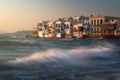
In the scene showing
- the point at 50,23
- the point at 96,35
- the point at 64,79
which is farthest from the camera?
the point at 50,23

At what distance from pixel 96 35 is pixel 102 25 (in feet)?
5.72

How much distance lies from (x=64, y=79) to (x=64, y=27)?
3744 centimetres

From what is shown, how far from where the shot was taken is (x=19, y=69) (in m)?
4.73

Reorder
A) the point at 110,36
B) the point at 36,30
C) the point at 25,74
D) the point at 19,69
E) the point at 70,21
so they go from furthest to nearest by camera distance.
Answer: the point at 36,30 < the point at 70,21 < the point at 110,36 < the point at 19,69 < the point at 25,74

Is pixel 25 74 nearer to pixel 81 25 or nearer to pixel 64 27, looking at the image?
pixel 81 25

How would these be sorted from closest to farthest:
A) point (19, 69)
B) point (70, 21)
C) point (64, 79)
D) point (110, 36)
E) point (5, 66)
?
point (64, 79) → point (19, 69) → point (5, 66) → point (110, 36) → point (70, 21)

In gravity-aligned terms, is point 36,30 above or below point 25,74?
below

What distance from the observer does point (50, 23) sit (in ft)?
152

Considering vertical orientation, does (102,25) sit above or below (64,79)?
below

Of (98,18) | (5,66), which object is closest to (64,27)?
(98,18)

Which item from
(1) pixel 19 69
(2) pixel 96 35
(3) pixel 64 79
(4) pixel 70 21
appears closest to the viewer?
(3) pixel 64 79

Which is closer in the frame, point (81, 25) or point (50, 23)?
point (81, 25)

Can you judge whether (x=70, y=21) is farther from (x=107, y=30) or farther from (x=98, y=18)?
(x=107, y=30)

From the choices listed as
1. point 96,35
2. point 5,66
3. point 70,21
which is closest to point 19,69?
point 5,66
